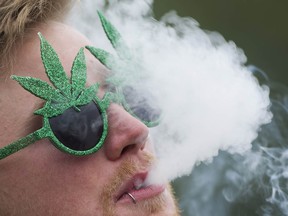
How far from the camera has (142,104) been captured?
166 centimetres

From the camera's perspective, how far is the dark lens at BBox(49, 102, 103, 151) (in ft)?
4.68

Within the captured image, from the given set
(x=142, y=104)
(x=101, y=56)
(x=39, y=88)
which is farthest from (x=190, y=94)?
(x=39, y=88)

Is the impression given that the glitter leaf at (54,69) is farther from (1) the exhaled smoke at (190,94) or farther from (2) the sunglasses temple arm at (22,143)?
(1) the exhaled smoke at (190,94)

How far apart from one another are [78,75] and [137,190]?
1.18 feet

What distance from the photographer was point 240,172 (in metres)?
2.60

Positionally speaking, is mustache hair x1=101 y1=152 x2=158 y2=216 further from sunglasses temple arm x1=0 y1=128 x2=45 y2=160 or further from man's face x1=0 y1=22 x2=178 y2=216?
sunglasses temple arm x1=0 y1=128 x2=45 y2=160

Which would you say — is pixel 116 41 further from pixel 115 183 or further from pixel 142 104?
pixel 115 183

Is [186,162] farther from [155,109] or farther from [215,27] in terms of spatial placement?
[215,27]

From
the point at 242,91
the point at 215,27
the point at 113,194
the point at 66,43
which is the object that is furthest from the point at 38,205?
the point at 215,27

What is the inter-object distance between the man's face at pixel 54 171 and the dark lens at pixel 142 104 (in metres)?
0.12

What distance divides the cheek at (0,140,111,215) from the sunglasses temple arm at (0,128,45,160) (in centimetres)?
2

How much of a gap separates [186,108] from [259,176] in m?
0.82

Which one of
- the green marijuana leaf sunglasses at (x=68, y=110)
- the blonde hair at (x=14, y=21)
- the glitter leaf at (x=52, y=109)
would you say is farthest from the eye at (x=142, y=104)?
the blonde hair at (x=14, y=21)

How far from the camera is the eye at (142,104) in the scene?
1.61 meters
